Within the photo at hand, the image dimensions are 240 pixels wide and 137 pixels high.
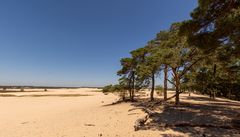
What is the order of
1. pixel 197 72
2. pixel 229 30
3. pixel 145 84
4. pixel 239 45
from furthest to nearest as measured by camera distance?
pixel 145 84 < pixel 197 72 < pixel 239 45 < pixel 229 30

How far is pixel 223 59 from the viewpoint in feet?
36.5

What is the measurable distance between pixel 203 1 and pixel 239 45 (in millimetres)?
2886

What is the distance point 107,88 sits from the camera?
85.4 ft

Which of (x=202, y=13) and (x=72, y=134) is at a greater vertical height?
(x=202, y=13)

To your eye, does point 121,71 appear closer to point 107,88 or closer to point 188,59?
point 107,88

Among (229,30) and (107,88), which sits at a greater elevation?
(229,30)

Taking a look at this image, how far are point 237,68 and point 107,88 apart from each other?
1692 centimetres

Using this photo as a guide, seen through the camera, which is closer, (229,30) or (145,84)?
(229,30)

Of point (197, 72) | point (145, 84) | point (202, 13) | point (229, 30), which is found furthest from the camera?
point (145, 84)

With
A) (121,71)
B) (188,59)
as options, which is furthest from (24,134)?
(121,71)

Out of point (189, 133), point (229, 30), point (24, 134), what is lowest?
point (24, 134)

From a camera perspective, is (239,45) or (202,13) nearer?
(239,45)

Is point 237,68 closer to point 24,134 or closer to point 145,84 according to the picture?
point 145,84

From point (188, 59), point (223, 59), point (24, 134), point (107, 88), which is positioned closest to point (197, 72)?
point (188, 59)
